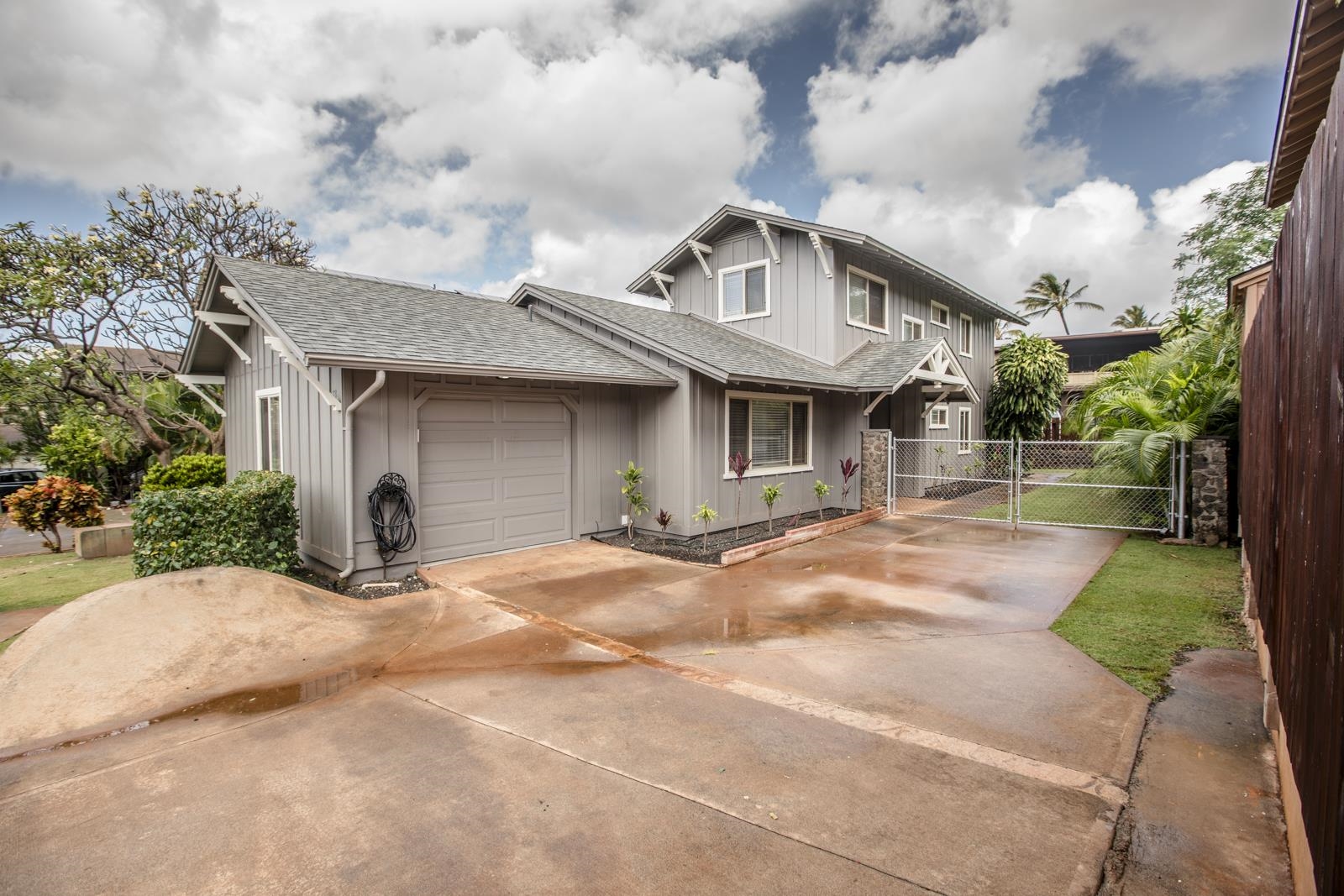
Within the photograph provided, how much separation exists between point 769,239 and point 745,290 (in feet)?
4.41

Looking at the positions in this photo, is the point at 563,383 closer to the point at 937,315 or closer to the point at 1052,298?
the point at 937,315

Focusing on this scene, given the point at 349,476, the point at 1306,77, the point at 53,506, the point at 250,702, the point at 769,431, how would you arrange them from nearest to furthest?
1. the point at 1306,77
2. the point at 250,702
3. the point at 349,476
4. the point at 53,506
5. the point at 769,431

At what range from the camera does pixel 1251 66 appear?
10.5 meters

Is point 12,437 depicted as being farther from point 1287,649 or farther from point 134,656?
point 1287,649

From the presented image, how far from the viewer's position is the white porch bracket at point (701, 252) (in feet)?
46.5

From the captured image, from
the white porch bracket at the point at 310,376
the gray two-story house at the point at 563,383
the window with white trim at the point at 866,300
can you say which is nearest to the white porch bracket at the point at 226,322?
the gray two-story house at the point at 563,383

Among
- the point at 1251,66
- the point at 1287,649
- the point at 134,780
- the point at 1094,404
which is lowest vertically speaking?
the point at 134,780

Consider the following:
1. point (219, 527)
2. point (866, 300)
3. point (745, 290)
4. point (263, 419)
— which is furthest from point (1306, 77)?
point (263, 419)

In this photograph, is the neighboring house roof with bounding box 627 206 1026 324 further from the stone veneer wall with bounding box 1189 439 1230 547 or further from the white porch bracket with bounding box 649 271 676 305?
the stone veneer wall with bounding box 1189 439 1230 547

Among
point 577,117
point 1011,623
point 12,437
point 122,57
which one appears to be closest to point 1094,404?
point 1011,623

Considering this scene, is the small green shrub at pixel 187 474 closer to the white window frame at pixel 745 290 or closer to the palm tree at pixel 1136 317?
the white window frame at pixel 745 290

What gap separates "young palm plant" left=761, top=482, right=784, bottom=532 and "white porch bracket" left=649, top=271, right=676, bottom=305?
638 cm

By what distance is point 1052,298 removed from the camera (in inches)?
1716

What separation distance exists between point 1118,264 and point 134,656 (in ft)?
173
